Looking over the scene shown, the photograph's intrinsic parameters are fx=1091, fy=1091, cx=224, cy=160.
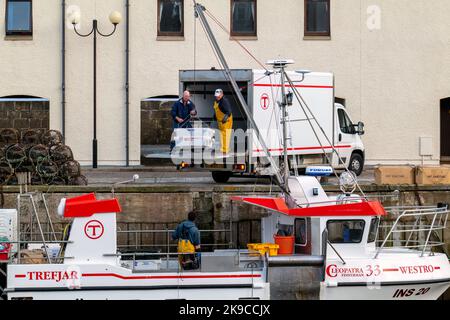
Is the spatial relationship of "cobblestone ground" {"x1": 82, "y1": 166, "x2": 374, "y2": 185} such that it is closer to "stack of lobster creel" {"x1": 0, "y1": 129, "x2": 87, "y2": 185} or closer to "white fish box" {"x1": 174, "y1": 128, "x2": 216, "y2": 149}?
"stack of lobster creel" {"x1": 0, "y1": 129, "x2": 87, "y2": 185}

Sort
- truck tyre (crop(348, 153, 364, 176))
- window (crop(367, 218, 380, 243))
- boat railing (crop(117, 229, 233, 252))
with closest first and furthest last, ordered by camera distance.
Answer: window (crop(367, 218, 380, 243)) → boat railing (crop(117, 229, 233, 252)) → truck tyre (crop(348, 153, 364, 176))

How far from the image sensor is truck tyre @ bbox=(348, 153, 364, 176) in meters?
28.8

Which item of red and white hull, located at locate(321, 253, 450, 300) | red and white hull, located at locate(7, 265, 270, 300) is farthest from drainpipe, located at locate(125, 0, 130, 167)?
red and white hull, located at locate(321, 253, 450, 300)

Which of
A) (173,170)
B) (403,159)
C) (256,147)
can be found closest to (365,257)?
(256,147)

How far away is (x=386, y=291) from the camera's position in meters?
19.0

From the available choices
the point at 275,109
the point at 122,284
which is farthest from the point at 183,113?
the point at 122,284

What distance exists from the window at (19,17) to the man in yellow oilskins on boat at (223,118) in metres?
10.5

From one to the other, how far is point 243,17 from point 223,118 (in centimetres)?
947

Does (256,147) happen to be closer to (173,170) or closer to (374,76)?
(173,170)
